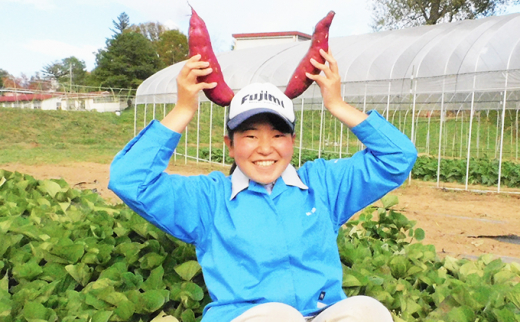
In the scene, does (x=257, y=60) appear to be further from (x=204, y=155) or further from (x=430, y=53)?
(x=430, y=53)

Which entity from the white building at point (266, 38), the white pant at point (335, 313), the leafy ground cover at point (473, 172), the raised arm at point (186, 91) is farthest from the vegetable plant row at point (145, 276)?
the white building at point (266, 38)

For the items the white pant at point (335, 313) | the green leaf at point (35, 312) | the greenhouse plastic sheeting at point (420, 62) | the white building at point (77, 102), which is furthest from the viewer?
the white building at point (77, 102)

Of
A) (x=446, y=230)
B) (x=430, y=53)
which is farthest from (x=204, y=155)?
(x=446, y=230)

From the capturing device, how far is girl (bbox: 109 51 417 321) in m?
1.80

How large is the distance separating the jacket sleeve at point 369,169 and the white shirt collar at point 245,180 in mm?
103

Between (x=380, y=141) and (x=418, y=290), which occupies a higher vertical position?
(x=380, y=141)

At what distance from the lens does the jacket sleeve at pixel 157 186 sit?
5.93ft

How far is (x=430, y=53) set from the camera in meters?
11.4

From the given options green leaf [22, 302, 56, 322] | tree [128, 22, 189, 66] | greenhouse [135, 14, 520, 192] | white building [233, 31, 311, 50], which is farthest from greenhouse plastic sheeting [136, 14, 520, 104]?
tree [128, 22, 189, 66]

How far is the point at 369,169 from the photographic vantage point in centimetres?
198

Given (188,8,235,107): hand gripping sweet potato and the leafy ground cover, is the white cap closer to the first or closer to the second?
(188,8,235,107): hand gripping sweet potato

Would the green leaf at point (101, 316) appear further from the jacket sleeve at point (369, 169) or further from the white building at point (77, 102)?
the white building at point (77, 102)

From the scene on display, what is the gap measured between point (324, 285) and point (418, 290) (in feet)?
2.15

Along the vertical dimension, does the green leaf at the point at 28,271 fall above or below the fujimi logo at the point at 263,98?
below
